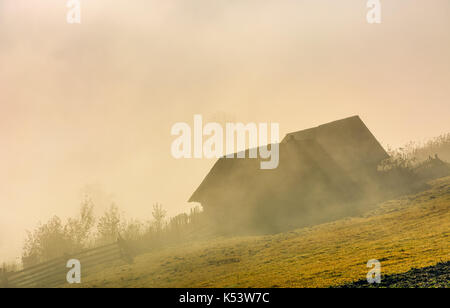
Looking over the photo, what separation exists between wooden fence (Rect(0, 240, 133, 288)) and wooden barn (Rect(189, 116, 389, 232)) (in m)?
8.50

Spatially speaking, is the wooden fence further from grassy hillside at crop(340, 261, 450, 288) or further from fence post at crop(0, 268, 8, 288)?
grassy hillside at crop(340, 261, 450, 288)

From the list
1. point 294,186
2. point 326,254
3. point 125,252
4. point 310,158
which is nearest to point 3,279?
point 125,252

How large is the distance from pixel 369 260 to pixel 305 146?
1705cm

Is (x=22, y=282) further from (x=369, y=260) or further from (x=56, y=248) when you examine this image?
(x=369, y=260)

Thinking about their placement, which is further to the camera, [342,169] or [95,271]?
[342,169]

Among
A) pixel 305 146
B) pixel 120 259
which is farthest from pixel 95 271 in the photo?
pixel 305 146

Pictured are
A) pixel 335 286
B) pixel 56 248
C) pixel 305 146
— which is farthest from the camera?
pixel 56 248

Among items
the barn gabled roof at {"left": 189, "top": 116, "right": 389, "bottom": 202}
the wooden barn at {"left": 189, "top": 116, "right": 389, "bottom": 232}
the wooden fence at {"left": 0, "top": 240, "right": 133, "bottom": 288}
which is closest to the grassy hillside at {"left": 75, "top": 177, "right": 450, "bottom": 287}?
the wooden barn at {"left": 189, "top": 116, "right": 389, "bottom": 232}

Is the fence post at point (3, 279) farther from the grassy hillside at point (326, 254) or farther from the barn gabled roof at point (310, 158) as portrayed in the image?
the barn gabled roof at point (310, 158)

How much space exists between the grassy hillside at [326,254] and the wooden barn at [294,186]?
381cm

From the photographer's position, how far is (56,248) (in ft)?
120

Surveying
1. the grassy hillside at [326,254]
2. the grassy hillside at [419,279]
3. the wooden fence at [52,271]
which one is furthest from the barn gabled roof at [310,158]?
the grassy hillside at [419,279]

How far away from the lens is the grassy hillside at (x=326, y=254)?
27.1ft

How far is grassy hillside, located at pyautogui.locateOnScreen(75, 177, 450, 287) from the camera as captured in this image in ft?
27.1
